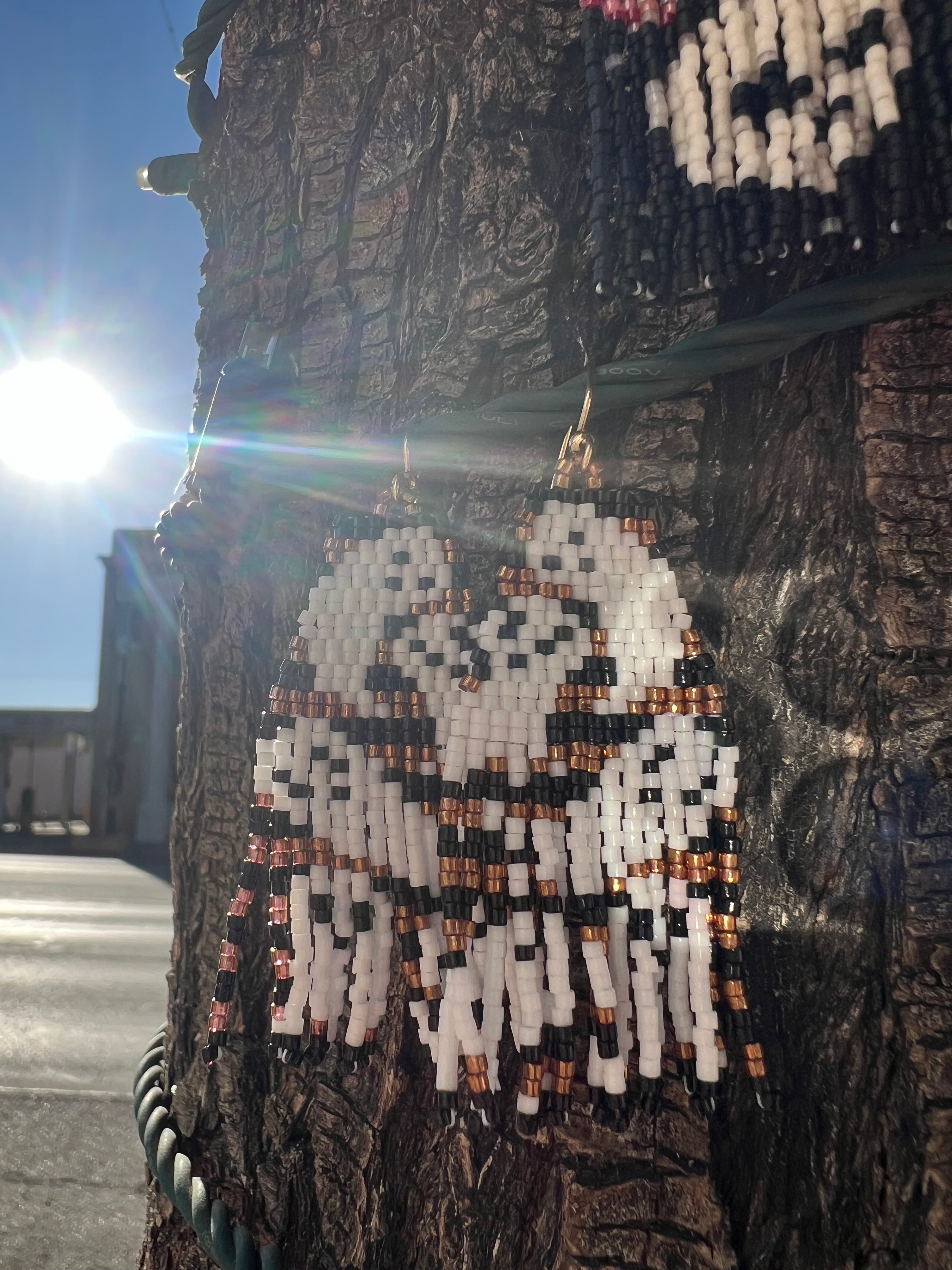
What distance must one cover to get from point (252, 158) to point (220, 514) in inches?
21.4

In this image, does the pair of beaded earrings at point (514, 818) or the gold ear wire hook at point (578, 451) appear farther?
the gold ear wire hook at point (578, 451)

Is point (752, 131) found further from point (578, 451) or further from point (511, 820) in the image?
point (511, 820)

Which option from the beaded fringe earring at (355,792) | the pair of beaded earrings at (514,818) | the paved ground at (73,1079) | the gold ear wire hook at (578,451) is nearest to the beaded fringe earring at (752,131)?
the gold ear wire hook at (578,451)

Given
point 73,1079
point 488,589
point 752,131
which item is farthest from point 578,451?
point 73,1079

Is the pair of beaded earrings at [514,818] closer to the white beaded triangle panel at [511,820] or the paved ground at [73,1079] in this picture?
the white beaded triangle panel at [511,820]

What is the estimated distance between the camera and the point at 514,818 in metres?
0.90

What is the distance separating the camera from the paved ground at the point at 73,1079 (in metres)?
1.67

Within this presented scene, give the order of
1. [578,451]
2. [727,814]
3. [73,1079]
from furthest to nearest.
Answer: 1. [73,1079]
2. [578,451]
3. [727,814]

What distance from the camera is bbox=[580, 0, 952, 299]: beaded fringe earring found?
2.84 feet

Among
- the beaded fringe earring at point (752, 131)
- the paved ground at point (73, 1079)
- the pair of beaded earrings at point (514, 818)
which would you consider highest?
the beaded fringe earring at point (752, 131)

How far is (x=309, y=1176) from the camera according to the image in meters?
1.03

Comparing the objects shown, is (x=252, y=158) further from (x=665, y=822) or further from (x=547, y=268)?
(x=665, y=822)

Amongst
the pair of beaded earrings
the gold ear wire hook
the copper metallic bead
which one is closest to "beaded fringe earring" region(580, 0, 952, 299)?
the gold ear wire hook

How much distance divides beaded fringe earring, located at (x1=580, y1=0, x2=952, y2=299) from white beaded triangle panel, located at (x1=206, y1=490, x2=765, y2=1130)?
0.98ft
